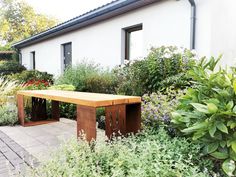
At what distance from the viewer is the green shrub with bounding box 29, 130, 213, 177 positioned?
1914 mm

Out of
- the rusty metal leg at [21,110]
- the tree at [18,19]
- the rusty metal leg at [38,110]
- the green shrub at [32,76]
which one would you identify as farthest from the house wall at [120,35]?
the tree at [18,19]

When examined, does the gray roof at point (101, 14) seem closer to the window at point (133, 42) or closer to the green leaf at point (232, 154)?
the window at point (133, 42)

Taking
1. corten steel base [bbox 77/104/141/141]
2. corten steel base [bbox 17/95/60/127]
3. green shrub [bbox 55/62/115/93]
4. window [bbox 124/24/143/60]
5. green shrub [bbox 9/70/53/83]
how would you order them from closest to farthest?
corten steel base [bbox 77/104/141/141] → corten steel base [bbox 17/95/60/127] → green shrub [bbox 55/62/115/93] → window [bbox 124/24/143/60] → green shrub [bbox 9/70/53/83]

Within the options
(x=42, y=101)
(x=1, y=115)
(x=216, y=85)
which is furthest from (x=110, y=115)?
(x=1, y=115)

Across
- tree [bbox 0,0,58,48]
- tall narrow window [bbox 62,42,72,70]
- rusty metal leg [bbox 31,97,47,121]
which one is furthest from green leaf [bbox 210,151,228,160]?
tree [bbox 0,0,58,48]

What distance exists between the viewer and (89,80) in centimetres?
630

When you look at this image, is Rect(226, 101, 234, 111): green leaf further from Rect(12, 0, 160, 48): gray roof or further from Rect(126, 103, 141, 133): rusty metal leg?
Rect(12, 0, 160, 48): gray roof

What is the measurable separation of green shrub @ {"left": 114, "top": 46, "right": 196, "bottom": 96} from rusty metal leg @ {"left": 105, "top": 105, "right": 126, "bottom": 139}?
1.50 metres

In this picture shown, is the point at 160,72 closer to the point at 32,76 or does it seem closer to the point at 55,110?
the point at 55,110

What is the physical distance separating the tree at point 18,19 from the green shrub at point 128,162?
2483cm

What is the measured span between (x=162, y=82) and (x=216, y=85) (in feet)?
6.47

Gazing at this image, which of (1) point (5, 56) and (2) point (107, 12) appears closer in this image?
(2) point (107, 12)

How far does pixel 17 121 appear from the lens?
5090 mm

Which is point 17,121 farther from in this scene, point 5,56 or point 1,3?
point 1,3
